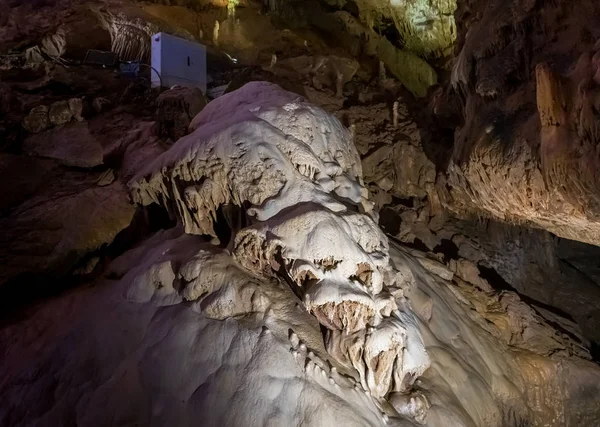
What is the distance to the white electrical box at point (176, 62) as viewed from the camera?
10.6 metres

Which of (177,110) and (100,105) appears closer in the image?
(177,110)

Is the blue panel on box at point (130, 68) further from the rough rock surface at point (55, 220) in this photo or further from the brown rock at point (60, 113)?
the rough rock surface at point (55, 220)

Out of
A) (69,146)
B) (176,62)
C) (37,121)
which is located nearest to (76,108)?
(37,121)

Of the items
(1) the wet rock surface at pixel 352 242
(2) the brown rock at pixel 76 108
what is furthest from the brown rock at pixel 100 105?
(2) the brown rock at pixel 76 108

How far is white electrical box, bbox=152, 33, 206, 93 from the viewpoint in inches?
418

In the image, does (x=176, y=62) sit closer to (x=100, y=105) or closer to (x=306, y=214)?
(x=100, y=105)

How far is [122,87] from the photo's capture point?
33.9ft

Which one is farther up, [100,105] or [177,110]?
[177,110]

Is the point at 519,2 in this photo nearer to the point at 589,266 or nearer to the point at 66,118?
the point at 589,266

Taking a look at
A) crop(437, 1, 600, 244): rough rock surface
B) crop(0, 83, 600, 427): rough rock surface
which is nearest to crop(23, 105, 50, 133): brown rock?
crop(0, 83, 600, 427): rough rock surface

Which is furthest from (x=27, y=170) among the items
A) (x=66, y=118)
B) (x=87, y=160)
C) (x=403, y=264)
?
(x=403, y=264)

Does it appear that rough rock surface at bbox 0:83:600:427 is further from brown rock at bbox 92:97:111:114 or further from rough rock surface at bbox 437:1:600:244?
brown rock at bbox 92:97:111:114

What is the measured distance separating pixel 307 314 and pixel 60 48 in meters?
13.7

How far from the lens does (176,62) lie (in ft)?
35.9
